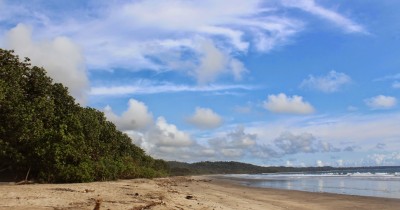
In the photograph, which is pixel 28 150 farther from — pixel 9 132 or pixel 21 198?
pixel 21 198

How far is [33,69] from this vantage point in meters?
29.4

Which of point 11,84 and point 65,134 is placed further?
point 65,134

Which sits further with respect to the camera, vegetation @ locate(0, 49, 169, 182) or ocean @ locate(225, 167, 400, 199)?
ocean @ locate(225, 167, 400, 199)

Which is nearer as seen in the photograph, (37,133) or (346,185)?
(37,133)

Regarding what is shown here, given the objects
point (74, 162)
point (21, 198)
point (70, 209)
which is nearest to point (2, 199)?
point (21, 198)

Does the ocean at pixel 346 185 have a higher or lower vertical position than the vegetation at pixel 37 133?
lower

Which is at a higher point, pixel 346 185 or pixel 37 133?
pixel 37 133

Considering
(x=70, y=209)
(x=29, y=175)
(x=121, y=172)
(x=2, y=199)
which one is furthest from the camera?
(x=121, y=172)

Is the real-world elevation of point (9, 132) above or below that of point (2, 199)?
above

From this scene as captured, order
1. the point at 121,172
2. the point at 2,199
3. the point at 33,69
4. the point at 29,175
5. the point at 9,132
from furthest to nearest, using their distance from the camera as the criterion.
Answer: the point at 121,172
the point at 33,69
the point at 29,175
the point at 9,132
the point at 2,199

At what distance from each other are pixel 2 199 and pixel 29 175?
14.4 m

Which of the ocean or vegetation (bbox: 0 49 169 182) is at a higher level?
vegetation (bbox: 0 49 169 182)

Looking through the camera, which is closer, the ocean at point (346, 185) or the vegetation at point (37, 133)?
the vegetation at point (37, 133)

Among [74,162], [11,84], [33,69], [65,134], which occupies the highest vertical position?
[33,69]
